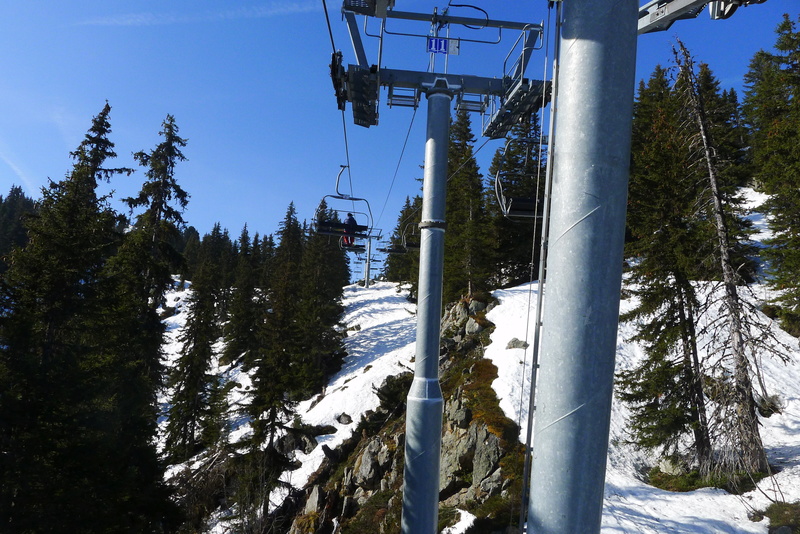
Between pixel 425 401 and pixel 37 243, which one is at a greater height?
pixel 37 243

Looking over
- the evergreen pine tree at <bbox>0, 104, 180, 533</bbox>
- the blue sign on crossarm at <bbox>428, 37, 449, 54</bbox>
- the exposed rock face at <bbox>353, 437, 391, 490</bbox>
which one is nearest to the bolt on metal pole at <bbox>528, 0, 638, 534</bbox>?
the blue sign on crossarm at <bbox>428, 37, 449, 54</bbox>

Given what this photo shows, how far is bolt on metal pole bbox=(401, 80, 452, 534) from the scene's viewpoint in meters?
5.33

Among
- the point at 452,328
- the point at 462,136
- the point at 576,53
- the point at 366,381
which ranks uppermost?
the point at 462,136

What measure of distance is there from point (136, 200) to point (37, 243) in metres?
7.47

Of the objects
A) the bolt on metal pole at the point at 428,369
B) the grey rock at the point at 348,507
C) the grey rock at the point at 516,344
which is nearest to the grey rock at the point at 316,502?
the grey rock at the point at 348,507

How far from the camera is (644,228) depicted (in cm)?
1600

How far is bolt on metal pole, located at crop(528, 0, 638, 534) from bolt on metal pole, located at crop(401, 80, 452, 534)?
3664 mm

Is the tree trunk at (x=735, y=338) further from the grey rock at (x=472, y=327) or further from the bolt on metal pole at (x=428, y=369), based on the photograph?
the grey rock at (x=472, y=327)

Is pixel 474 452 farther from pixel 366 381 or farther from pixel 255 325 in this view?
pixel 255 325

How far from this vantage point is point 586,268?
176 cm

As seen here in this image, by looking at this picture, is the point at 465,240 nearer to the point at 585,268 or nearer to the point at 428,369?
the point at 428,369

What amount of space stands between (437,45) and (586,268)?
225 inches

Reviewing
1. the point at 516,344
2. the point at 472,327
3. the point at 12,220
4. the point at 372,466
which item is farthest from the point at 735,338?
the point at 12,220

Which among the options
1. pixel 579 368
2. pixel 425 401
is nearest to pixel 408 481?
pixel 425 401
